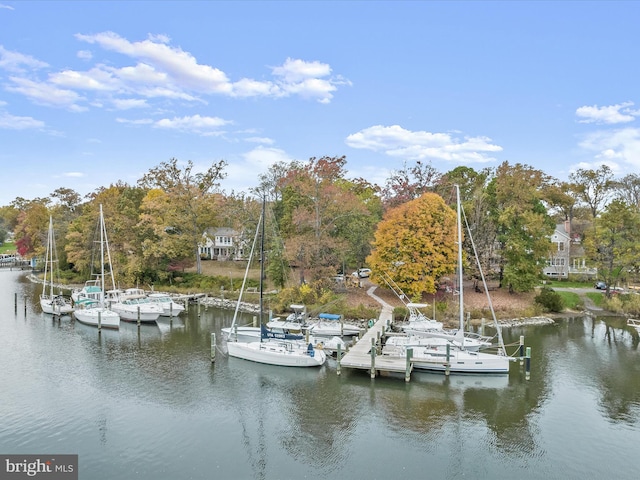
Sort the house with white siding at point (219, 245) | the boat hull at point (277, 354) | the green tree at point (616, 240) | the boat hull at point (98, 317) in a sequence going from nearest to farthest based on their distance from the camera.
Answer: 1. the boat hull at point (277, 354)
2. the boat hull at point (98, 317)
3. the green tree at point (616, 240)
4. the house with white siding at point (219, 245)

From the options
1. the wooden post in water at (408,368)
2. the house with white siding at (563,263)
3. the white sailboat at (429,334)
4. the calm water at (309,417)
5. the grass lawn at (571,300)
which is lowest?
the calm water at (309,417)

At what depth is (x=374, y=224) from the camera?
56000mm

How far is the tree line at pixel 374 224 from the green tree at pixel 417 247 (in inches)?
4.2

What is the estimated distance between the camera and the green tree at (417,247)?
4497 centimetres

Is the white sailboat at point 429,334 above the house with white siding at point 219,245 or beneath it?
beneath

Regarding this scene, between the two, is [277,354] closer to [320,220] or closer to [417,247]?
[417,247]

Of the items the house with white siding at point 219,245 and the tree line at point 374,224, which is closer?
the tree line at point 374,224

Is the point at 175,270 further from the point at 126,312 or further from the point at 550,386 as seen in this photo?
the point at 550,386

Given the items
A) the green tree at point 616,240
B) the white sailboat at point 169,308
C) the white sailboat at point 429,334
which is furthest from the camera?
the green tree at point 616,240

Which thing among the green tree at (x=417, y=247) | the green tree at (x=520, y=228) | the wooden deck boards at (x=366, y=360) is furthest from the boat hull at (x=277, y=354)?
the green tree at (x=520, y=228)

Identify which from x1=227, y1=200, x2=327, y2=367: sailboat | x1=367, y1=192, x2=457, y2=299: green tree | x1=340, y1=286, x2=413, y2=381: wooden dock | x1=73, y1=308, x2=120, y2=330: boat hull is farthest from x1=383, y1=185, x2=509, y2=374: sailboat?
x1=73, y1=308, x2=120, y2=330: boat hull

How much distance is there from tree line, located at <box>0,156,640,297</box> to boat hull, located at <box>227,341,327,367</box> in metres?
16.8

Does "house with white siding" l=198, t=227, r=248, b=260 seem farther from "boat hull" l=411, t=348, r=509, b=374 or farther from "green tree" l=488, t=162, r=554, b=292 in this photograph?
"boat hull" l=411, t=348, r=509, b=374

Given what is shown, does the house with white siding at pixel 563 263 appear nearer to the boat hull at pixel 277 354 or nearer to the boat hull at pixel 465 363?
the boat hull at pixel 465 363
